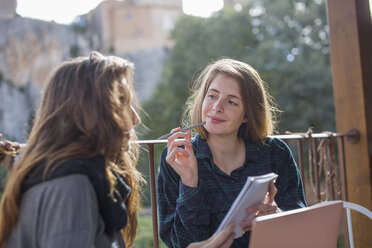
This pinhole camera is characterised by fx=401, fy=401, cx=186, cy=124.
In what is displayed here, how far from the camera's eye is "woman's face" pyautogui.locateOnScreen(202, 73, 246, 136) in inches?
60.3

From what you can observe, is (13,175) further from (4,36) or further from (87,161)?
(4,36)

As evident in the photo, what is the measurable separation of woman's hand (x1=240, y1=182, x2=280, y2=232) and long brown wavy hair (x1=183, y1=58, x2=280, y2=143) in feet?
1.24

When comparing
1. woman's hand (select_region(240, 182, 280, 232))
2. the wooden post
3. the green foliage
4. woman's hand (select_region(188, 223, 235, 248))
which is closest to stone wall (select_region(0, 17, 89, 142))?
the green foliage

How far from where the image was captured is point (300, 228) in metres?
1.07

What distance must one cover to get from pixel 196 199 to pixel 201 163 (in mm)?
A: 200

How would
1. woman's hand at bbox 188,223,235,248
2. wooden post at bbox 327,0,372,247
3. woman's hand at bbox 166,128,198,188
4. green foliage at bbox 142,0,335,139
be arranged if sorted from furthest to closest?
green foliage at bbox 142,0,335,139, wooden post at bbox 327,0,372,247, woman's hand at bbox 166,128,198,188, woman's hand at bbox 188,223,235,248

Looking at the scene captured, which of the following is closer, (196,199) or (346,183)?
(196,199)

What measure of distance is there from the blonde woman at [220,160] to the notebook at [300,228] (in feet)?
0.62

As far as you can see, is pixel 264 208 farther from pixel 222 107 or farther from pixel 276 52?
pixel 276 52

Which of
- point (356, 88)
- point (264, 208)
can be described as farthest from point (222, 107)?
point (356, 88)

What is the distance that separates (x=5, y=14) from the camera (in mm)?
21109

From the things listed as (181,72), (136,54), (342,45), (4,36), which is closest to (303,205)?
(342,45)

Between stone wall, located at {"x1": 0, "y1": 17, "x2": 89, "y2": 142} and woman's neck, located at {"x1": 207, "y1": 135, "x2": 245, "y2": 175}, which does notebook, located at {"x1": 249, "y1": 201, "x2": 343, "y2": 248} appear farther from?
stone wall, located at {"x1": 0, "y1": 17, "x2": 89, "y2": 142}

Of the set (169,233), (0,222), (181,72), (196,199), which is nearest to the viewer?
(0,222)
